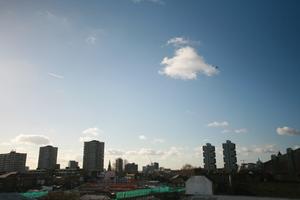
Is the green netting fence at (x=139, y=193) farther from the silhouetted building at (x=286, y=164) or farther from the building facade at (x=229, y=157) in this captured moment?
the building facade at (x=229, y=157)

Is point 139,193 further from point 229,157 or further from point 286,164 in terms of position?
point 229,157

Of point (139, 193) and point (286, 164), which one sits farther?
point (286, 164)

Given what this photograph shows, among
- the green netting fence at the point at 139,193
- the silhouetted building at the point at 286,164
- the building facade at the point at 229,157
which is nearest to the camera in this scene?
the green netting fence at the point at 139,193

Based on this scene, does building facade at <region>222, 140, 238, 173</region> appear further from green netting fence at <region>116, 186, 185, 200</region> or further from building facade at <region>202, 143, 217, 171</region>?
green netting fence at <region>116, 186, 185, 200</region>

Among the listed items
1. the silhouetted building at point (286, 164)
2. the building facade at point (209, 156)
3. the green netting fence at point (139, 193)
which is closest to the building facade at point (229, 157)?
the building facade at point (209, 156)

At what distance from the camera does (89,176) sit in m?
126

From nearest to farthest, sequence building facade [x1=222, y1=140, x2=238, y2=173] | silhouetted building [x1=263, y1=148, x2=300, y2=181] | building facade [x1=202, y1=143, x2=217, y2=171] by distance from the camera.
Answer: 1. silhouetted building [x1=263, y1=148, x2=300, y2=181]
2. building facade [x1=222, y1=140, x2=238, y2=173]
3. building facade [x1=202, y1=143, x2=217, y2=171]

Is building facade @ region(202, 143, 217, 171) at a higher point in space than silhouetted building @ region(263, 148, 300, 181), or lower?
higher

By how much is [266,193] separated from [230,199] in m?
9.85

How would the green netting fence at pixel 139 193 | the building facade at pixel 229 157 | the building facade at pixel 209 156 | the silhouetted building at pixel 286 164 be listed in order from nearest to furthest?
1. the green netting fence at pixel 139 193
2. the silhouetted building at pixel 286 164
3. the building facade at pixel 229 157
4. the building facade at pixel 209 156

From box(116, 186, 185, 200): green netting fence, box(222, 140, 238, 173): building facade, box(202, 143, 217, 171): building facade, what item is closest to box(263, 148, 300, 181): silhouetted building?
box(116, 186, 185, 200): green netting fence

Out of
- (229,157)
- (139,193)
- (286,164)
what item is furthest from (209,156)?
(139,193)

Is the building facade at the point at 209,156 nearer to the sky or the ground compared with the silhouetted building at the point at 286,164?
nearer to the sky

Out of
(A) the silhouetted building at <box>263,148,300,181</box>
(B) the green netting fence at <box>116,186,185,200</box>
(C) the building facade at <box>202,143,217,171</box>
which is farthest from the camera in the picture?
(C) the building facade at <box>202,143,217,171</box>
